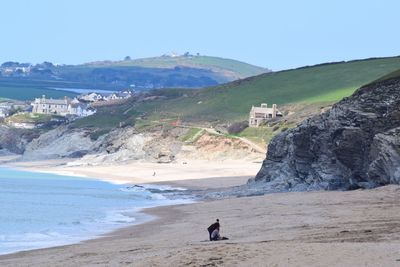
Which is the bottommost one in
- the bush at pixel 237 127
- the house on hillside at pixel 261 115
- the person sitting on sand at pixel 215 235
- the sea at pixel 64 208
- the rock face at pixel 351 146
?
the sea at pixel 64 208

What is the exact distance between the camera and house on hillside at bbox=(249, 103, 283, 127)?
114 m

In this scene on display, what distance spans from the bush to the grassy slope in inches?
332

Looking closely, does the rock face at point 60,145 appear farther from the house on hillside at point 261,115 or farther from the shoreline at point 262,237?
the shoreline at point 262,237

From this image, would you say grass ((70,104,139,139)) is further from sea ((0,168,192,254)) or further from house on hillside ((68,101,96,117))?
sea ((0,168,192,254))

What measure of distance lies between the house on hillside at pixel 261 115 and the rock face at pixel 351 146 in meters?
53.2

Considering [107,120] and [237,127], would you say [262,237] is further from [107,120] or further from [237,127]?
[107,120]

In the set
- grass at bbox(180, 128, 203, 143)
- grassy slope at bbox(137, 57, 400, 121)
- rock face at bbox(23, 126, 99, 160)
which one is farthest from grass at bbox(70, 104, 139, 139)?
grass at bbox(180, 128, 203, 143)

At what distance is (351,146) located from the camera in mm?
50438

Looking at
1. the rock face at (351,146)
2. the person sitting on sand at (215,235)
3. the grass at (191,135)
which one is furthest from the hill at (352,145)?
the grass at (191,135)

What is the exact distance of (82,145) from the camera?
12825cm

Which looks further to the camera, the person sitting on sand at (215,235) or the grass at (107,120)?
the grass at (107,120)

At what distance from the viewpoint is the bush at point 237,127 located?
112 m

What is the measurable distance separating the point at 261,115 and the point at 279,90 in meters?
26.1

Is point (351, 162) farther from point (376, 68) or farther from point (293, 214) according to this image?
point (376, 68)
